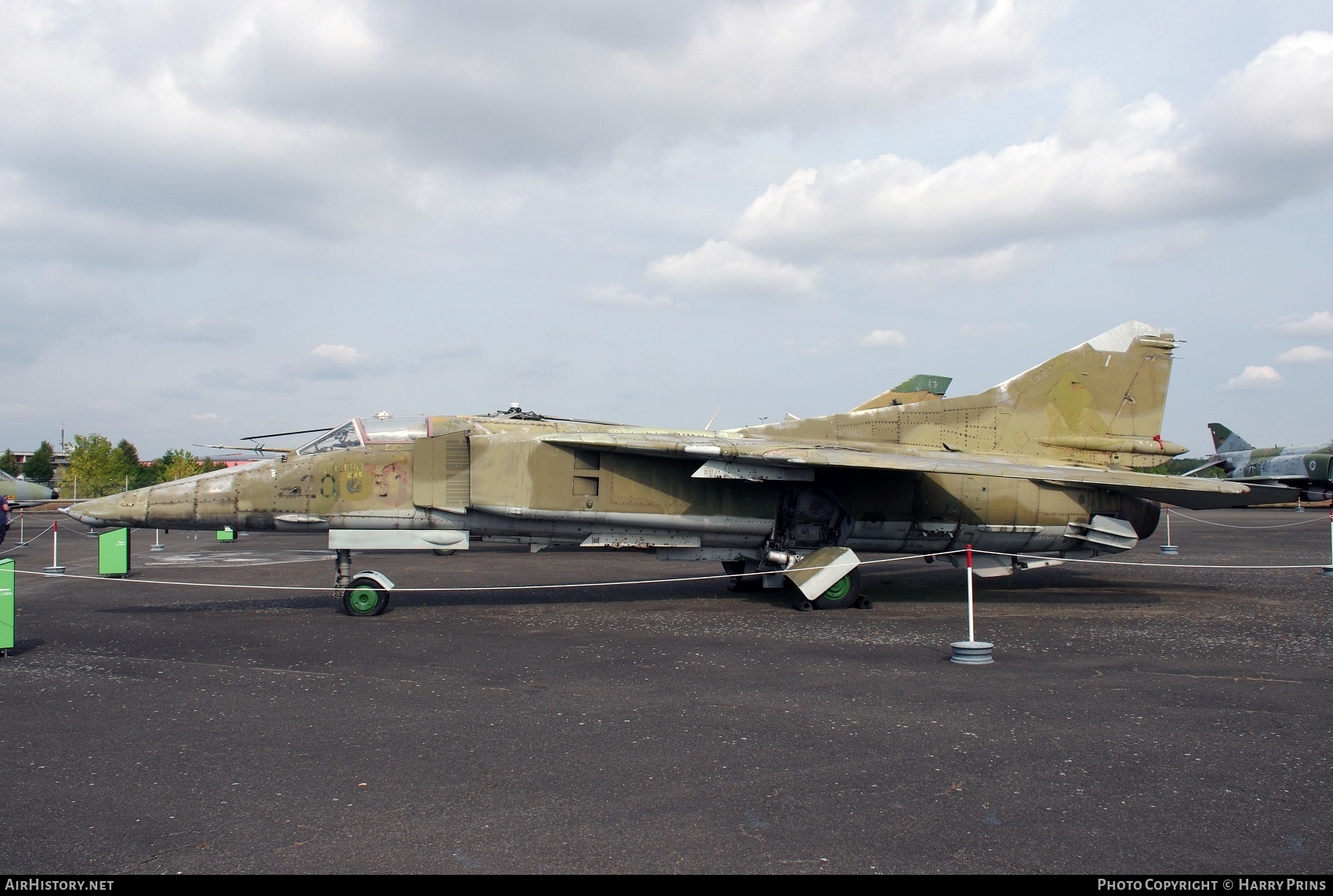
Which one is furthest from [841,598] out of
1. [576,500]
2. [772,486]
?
[576,500]

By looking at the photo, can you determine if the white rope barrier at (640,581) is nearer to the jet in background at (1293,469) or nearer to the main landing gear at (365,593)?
the main landing gear at (365,593)

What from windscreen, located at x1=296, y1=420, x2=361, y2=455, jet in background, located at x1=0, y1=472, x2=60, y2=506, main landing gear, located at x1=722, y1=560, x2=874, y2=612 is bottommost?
main landing gear, located at x1=722, y1=560, x2=874, y2=612

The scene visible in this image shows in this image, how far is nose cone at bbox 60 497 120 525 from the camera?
9.82 metres

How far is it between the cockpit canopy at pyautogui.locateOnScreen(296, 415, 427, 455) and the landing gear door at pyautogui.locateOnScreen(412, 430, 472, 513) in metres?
0.37

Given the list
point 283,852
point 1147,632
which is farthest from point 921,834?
point 1147,632

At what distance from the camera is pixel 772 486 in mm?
11469

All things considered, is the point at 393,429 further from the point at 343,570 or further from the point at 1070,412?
the point at 1070,412

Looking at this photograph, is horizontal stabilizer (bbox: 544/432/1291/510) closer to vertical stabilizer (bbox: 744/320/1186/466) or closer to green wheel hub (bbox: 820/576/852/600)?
vertical stabilizer (bbox: 744/320/1186/466)

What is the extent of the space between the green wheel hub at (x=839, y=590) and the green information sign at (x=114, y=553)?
1249cm

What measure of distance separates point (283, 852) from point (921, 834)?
2897mm
